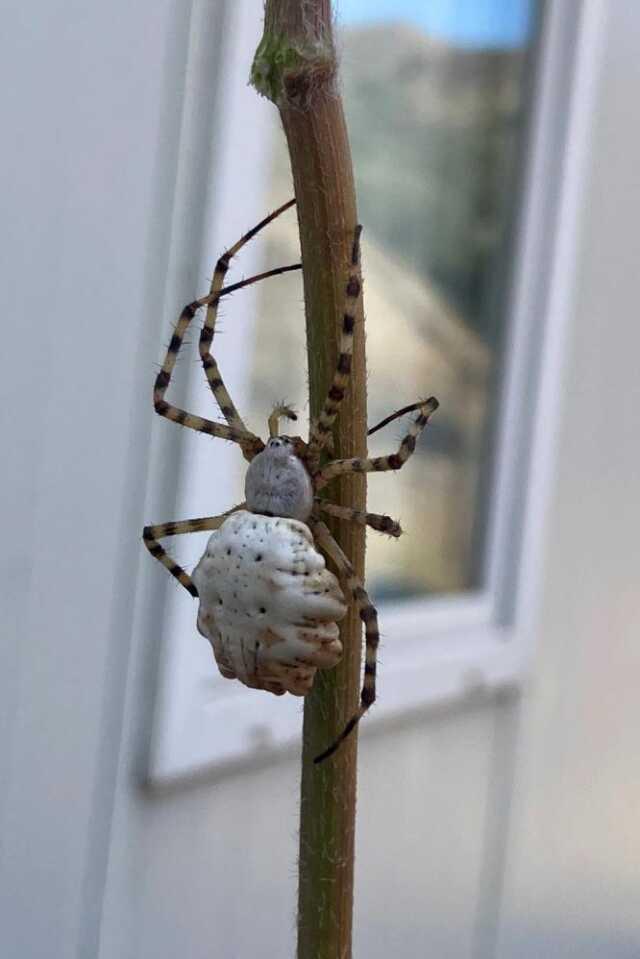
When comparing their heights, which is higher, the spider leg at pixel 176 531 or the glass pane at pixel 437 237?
the glass pane at pixel 437 237

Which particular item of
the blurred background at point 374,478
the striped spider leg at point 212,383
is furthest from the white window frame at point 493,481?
the striped spider leg at point 212,383

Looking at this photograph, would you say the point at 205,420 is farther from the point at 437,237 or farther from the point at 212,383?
the point at 437,237

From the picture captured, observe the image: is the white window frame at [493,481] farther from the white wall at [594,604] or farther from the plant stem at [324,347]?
the plant stem at [324,347]

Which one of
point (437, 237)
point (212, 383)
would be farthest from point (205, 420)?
point (437, 237)

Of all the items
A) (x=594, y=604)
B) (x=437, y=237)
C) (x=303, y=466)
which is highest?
(x=437, y=237)

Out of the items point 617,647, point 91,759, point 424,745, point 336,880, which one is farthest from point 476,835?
point 336,880

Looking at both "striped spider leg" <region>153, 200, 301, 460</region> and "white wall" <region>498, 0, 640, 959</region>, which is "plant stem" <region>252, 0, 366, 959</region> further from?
"white wall" <region>498, 0, 640, 959</region>
